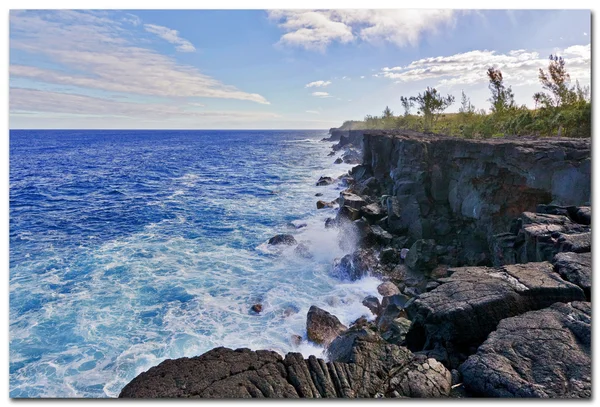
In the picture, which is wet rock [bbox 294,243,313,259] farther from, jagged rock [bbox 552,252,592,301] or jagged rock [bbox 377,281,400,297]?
jagged rock [bbox 552,252,592,301]

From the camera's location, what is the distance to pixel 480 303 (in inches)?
316

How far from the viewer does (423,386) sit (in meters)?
6.38

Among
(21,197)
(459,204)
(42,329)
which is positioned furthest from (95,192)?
(459,204)

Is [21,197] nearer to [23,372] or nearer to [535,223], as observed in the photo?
[23,372]

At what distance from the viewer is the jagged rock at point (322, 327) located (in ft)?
43.3

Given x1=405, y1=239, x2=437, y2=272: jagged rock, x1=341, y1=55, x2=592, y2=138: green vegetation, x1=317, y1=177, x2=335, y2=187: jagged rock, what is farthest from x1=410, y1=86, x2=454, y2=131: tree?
x1=405, y1=239, x2=437, y2=272: jagged rock

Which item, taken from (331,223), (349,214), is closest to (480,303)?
(349,214)

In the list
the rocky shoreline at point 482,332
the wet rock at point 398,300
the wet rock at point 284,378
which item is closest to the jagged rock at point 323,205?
the rocky shoreline at point 482,332

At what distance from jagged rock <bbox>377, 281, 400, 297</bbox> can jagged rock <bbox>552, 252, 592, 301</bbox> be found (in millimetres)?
8446

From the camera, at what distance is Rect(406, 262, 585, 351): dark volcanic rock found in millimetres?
7902

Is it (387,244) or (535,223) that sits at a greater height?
(535,223)

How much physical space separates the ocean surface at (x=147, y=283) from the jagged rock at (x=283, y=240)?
750 mm

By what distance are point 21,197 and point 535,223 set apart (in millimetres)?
43315

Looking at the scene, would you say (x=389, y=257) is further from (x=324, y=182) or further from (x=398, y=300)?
(x=324, y=182)
